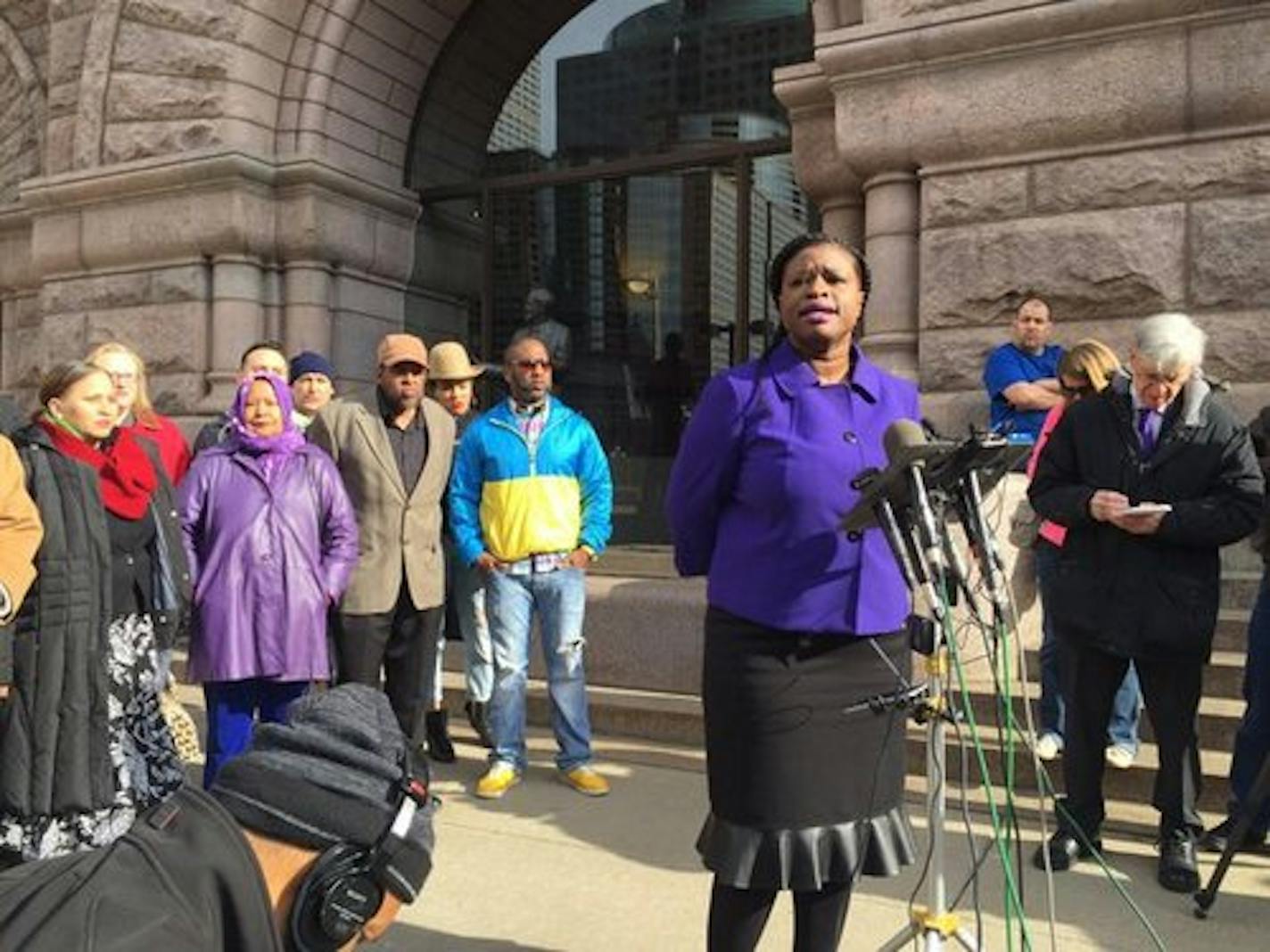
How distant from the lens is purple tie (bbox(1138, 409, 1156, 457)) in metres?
3.91

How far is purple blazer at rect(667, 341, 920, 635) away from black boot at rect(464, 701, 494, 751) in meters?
3.01

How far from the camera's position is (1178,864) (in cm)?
383

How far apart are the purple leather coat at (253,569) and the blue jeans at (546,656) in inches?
34.7

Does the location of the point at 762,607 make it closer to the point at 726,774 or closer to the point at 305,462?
the point at 726,774

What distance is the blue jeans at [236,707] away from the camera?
4.28 m

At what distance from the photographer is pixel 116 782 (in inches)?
155

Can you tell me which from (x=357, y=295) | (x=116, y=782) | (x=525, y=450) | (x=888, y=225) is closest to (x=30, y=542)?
(x=116, y=782)

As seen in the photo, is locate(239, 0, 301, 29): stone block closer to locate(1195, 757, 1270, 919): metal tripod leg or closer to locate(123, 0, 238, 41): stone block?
locate(123, 0, 238, 41): stone block

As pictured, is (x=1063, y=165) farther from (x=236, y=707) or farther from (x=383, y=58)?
(x=383, y=58)

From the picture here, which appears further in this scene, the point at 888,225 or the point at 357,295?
the point at 357,295

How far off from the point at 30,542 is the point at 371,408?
6.09 m

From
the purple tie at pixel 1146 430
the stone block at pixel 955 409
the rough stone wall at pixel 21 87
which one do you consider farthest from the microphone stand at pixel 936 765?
the rough stone wall at pixel 21 87

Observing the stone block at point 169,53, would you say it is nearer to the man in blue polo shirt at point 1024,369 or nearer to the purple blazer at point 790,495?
the man in blue polo shirt at point 1024,369

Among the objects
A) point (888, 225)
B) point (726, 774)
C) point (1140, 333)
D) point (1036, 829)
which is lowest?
point (1036, 829)
